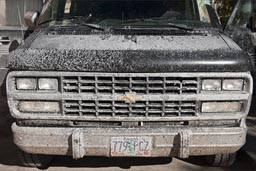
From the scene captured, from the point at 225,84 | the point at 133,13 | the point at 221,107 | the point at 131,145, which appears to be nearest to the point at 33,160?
the point at 131,145

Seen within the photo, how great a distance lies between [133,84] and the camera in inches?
164

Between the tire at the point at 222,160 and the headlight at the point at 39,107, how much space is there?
6.31 feet

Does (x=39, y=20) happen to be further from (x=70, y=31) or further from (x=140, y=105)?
(x=140, y=105)

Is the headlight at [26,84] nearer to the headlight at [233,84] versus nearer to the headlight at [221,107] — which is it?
the headlight at [221,107]

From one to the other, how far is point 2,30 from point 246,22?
3546mm

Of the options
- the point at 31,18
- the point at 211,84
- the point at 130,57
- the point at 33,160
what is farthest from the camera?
the point at 31,18

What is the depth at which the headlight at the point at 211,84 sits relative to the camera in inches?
166

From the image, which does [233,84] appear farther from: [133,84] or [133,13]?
[133,13]

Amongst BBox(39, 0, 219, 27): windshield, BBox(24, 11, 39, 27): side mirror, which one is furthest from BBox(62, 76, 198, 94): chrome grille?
BBox(24, 11, 39, 27): side mirror

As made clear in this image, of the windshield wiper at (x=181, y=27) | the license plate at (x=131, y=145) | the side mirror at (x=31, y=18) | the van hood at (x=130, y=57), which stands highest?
the side mirror at (x=31, y=18)

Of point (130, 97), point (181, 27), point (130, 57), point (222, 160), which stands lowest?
point (222, 160)

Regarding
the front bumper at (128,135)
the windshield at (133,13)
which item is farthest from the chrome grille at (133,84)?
the windshield at (133,13)

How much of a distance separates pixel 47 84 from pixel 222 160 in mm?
2182

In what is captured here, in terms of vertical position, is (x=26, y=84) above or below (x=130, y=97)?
above
